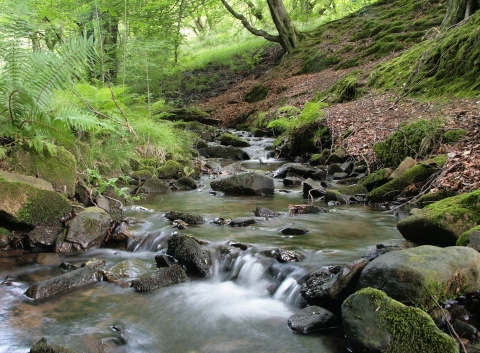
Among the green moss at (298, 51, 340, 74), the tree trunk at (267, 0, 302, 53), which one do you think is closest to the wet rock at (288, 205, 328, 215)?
the green moss at (298, 51, 340, 74)

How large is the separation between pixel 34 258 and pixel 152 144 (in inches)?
189

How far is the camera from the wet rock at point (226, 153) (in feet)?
36.6

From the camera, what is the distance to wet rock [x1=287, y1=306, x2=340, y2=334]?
297cm

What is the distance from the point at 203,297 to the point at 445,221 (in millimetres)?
2360

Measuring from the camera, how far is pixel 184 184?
25.5ft

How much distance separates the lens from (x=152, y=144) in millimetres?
8750

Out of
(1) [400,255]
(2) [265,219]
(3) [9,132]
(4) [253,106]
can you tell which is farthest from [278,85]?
(1) [400,255]

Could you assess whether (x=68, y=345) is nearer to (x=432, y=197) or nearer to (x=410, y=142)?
(x=432, y=197)

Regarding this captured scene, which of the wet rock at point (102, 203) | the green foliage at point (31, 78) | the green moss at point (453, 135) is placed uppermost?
the green foliage at point (31, 78)

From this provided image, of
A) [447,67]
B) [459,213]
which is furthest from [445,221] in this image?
[447,67]

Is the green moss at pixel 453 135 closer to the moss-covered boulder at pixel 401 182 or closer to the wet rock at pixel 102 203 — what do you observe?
the moss-covered boulder at pixel 401 182

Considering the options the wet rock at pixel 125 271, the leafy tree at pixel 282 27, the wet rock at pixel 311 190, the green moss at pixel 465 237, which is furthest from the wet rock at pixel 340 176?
the leafy tree at pixel 282 27

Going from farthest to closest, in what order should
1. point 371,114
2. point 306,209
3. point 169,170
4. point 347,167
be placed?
point 371,114, point 169,170, point 347,167, point 306,209

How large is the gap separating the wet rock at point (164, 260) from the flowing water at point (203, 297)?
0.14m
